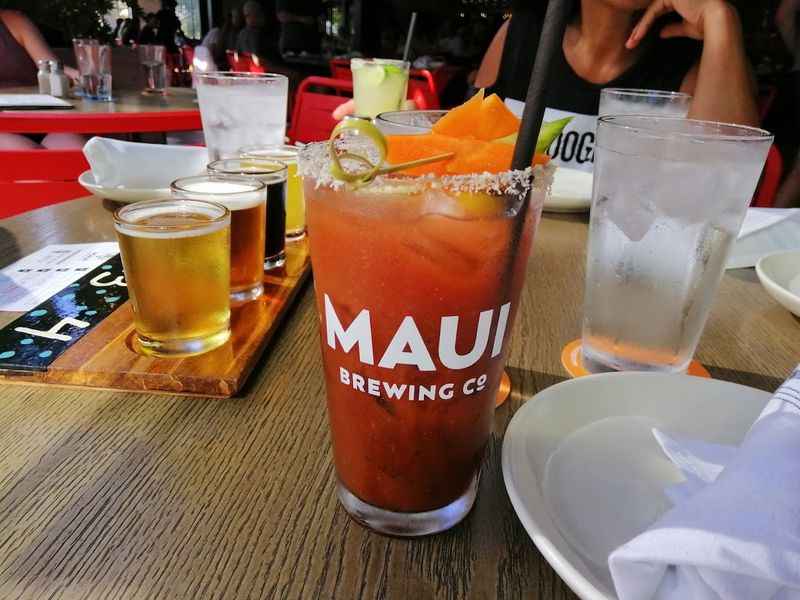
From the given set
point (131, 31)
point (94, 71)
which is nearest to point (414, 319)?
point (94, 71)

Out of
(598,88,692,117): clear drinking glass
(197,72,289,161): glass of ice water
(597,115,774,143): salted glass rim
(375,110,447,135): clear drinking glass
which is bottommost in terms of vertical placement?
(197,72,289,161): glass of ice water

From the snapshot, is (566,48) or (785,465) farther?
(566,48)

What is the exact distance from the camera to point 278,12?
9.66 metres

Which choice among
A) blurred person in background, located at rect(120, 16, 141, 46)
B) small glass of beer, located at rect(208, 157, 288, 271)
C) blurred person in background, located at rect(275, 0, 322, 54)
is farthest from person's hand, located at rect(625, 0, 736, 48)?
blurred person in background, located at rect(120, 16, 141, 46)

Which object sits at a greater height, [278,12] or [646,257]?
[278,12]

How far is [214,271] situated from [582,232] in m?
0.89

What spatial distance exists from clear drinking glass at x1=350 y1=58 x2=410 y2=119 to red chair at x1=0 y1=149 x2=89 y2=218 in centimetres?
80

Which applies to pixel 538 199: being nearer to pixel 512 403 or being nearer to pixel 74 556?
pixel 512 403

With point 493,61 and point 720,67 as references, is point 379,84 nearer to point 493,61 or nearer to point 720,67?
point 720,67

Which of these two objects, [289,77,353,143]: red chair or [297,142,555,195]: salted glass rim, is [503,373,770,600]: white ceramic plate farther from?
[289,77,353,143]: red chair

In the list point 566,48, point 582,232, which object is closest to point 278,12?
point 566,48

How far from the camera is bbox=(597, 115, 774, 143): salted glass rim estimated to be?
68 cm

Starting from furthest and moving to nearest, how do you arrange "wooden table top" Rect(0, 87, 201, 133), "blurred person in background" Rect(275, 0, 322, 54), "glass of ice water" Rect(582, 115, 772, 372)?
"blurred person in background" Rect(275, 0, 322, 54)
"wooden table top" Rect(0, 87, 201, 133)
"glass of ice water" Rect(582, 115, 772, 372)

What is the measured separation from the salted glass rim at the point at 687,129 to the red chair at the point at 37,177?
1.47 meters
